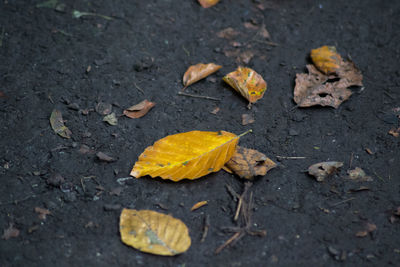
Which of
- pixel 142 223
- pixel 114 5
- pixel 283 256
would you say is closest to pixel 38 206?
pixel 142 223

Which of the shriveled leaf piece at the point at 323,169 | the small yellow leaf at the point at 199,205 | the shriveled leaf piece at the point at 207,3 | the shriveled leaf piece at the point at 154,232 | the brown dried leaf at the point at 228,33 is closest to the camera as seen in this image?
the shriveled leaf piece at the point at 154,232

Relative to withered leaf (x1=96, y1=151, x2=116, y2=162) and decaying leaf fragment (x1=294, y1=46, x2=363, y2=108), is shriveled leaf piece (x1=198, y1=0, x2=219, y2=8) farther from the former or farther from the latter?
withered leaf (x1=96, y1=151, x2=116, y2=162)

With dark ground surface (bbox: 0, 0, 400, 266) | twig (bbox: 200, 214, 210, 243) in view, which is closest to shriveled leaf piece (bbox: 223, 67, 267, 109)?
dark ground surface (bbox: 0, 0, 400, 266)

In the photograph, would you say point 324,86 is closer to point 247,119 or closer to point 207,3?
point 247,119

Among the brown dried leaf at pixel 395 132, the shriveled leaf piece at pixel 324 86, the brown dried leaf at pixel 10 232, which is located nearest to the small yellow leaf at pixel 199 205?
the brown dried leaf at pixel 10 232

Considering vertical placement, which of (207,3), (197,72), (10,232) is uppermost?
(207,3)

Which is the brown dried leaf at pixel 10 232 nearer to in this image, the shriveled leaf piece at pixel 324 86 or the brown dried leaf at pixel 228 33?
the shriveled leaf piece at pixel 324 86

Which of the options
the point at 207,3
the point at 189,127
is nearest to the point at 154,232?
the point at 189,127

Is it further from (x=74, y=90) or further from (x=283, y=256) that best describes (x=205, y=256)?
(x=74, y=90)
